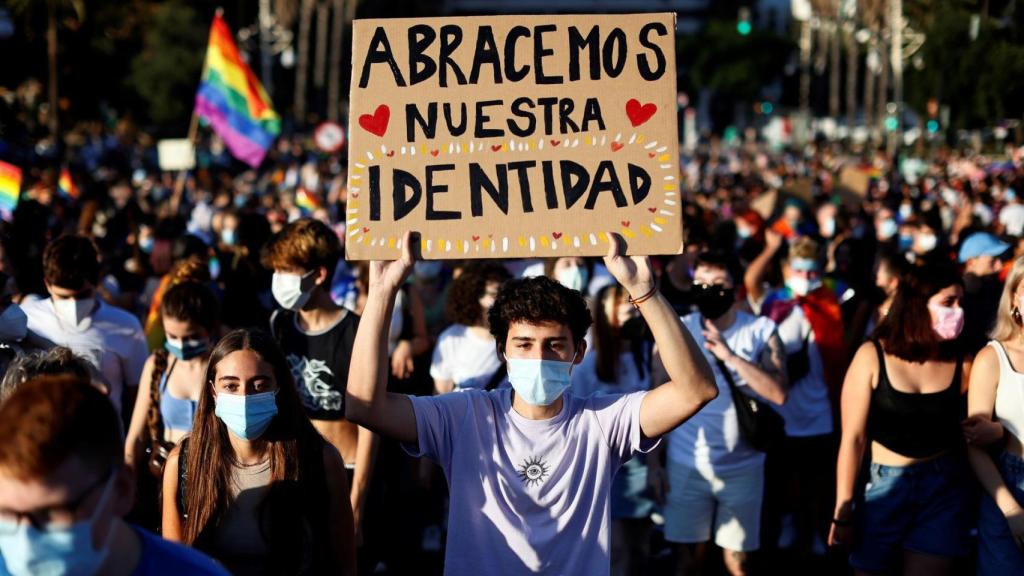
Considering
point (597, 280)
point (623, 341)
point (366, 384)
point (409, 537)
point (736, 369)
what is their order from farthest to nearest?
point (597, 280) → point (409, 537) → point (623, 341) → point (736, 369) → point (366, 384)

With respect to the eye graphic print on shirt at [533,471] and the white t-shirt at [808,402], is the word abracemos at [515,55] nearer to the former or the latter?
the eye graphic print on shirt at [533,471]

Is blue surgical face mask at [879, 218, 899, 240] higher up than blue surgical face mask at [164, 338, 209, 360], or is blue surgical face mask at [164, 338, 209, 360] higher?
blue surgical face mask at [879, 218, 899, 240]

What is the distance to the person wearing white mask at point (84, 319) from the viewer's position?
526 cm

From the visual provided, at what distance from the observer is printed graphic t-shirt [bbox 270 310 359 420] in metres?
4.72

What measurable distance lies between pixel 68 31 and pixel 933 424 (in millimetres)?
29465

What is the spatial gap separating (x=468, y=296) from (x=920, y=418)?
235cm

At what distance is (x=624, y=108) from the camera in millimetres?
3375

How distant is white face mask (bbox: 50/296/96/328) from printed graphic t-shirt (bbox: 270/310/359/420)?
111cm

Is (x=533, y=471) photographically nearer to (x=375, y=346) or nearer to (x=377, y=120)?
(x=375, y=346)

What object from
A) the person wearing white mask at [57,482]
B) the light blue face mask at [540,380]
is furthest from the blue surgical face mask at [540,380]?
the person wearing white mask at [57,482]

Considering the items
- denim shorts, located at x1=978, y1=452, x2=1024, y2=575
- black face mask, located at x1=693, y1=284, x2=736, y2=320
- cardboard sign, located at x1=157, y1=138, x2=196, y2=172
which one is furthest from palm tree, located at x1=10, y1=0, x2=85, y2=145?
denim shorts, located at x1=978, y1=452, x2=1024, y2=575

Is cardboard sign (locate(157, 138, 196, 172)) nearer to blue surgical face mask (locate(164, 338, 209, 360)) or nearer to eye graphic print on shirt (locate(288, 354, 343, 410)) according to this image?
blue surgical face mask (locate(164, 338, 209, 360))

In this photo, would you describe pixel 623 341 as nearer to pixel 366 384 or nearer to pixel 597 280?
pixel 597 280

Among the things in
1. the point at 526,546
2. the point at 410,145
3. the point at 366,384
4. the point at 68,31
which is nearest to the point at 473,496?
the point at 526,546
